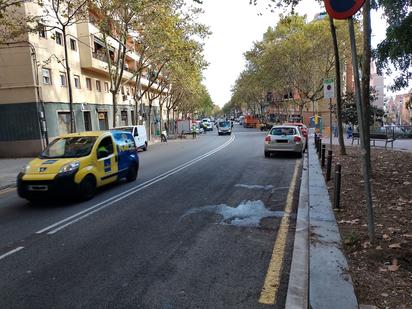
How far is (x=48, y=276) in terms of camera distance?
453 cm

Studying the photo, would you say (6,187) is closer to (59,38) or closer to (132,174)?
(132,174)

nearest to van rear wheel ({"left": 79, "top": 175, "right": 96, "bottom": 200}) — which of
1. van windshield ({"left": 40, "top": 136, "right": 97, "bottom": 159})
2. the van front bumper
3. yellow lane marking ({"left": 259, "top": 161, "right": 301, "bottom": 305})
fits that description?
the van front bumper

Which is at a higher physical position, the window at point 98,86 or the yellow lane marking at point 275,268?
the window at point 98,86

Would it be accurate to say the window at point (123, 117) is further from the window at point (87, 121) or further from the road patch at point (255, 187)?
the road patch at point (255, 187)

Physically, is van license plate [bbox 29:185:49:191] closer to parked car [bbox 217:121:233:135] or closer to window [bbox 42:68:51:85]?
window [bbox 42:68:51:85]

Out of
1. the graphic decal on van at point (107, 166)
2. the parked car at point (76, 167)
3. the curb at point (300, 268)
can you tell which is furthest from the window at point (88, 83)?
the curb at point (300, 268)

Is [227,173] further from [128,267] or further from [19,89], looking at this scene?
[19,89]

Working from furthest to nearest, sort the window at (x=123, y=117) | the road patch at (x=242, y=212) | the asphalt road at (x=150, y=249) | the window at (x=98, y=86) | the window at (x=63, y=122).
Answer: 1. the window at (x=123, y=117)
2. the window at (x=98, y=86)
3. the window at (x=63, y=122)
4. the road patch at (x=242, y=212)
5. the asphalt road at (x=150, y=249)

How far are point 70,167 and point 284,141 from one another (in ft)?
35.7

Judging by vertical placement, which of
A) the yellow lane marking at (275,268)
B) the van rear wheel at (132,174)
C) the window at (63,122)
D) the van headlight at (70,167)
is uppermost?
the window at (63,122)

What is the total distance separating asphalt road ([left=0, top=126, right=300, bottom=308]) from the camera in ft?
13.1

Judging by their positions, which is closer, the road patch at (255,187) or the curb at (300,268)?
the curb at (300,268)

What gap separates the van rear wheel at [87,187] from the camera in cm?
858

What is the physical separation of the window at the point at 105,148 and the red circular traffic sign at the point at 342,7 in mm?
6534
